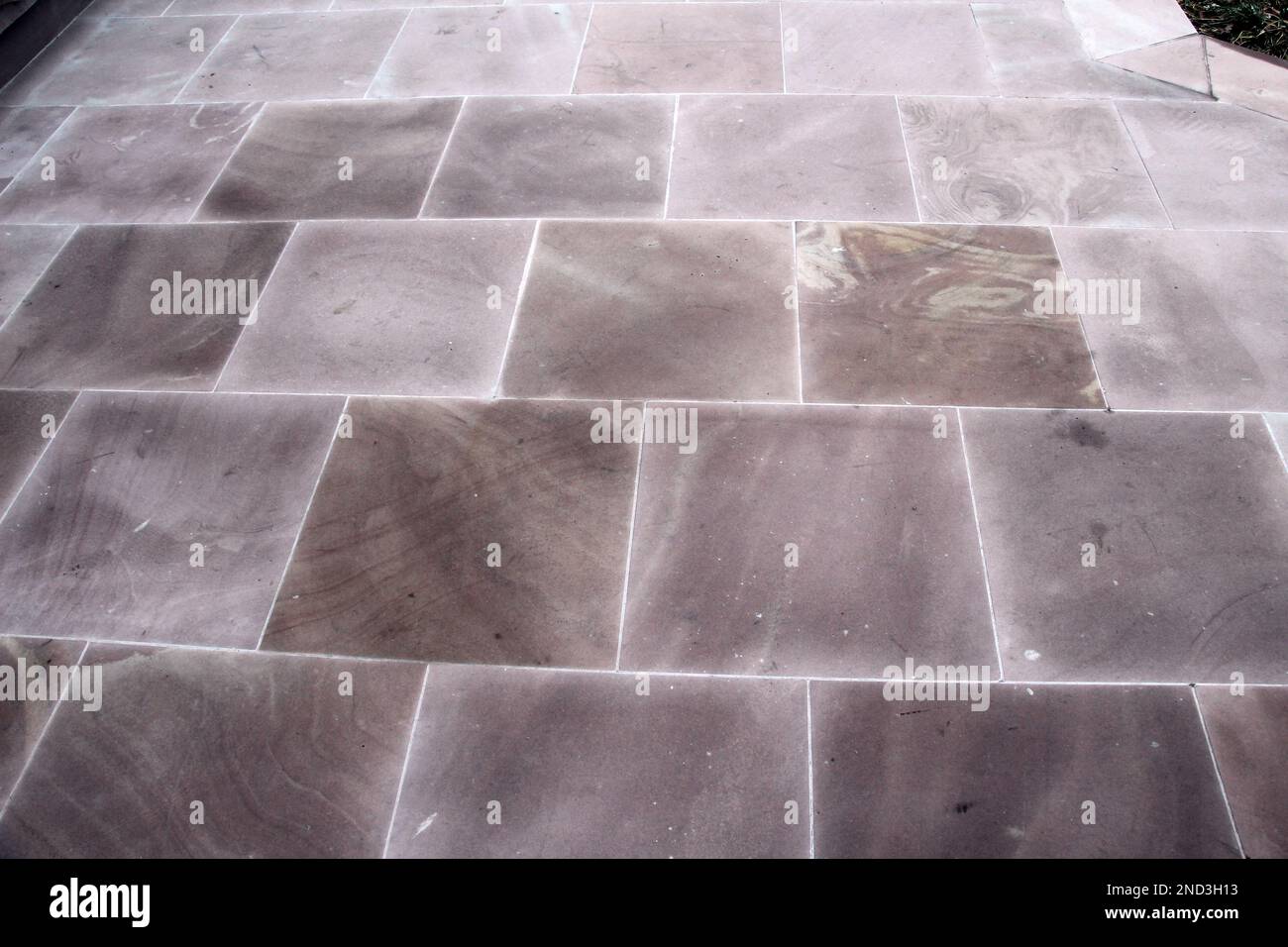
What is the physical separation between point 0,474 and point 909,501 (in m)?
4.45

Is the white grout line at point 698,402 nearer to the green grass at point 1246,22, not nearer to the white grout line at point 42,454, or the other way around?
the white grout line at point 42,454

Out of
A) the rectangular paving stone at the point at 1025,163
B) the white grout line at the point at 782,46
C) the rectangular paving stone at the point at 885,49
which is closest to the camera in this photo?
the rectangular paving stone at the point at 1025,163

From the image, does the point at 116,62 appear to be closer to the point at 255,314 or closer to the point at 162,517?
the point at 255,314

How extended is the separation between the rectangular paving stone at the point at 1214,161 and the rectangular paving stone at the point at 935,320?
40.1 inches

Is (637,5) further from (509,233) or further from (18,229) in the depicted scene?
(18,229)

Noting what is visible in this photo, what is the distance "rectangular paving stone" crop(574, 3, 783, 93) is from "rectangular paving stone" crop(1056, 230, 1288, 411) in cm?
273

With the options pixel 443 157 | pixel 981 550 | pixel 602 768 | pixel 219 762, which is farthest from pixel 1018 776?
pixel 443 157

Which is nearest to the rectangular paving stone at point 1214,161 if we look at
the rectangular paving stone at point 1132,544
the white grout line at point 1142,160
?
the white grout line at point 1142,160

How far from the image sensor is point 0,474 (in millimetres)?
4891

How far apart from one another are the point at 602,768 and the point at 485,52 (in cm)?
588

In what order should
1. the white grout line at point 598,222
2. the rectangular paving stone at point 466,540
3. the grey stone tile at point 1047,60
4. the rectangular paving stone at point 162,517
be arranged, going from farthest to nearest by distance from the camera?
the grey stone tile at point 1047,60 < the white grout line at point 598,222 < the rectangular paving stone at point 162,517 < the rectangular paving stone at point 466,540

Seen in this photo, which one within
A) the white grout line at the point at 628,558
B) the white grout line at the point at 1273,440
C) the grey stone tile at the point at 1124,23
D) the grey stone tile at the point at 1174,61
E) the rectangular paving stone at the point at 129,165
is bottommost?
the white grout line at the point at 628,558

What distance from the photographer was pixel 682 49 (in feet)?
24.3

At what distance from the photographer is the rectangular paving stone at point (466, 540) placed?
13.6 feet
